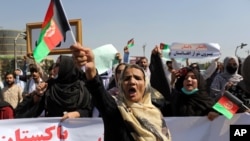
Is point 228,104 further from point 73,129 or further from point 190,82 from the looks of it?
point 73,129

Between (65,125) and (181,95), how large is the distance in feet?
3.69

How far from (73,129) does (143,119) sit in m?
1.69

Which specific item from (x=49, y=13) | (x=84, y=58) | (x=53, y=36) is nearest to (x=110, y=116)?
(x=84, y=58)

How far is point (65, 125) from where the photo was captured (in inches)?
153

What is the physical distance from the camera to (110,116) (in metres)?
2.27

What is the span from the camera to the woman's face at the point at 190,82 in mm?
3621

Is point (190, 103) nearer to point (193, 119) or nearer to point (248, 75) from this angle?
point (193, 119)

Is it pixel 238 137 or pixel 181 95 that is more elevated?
pixel 181 95

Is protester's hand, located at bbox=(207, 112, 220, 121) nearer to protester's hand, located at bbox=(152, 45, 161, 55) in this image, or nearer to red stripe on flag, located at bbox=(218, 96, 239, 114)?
red stripe on flag, located at bbox=(218, 96, 239, 114)

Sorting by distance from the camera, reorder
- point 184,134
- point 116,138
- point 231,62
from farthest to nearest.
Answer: point 231,62 → point 184,134 → point 116,138

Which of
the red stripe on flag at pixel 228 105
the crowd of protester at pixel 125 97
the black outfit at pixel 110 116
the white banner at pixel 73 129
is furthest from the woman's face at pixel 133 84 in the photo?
the white banner at pixel 73 129

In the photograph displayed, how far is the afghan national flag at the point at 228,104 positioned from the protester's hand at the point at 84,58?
4.56ft

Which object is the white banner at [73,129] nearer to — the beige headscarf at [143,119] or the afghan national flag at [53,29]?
the afghan national flag at [53,29]

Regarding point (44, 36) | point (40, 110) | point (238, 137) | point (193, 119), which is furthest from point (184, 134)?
point (44, 36)
